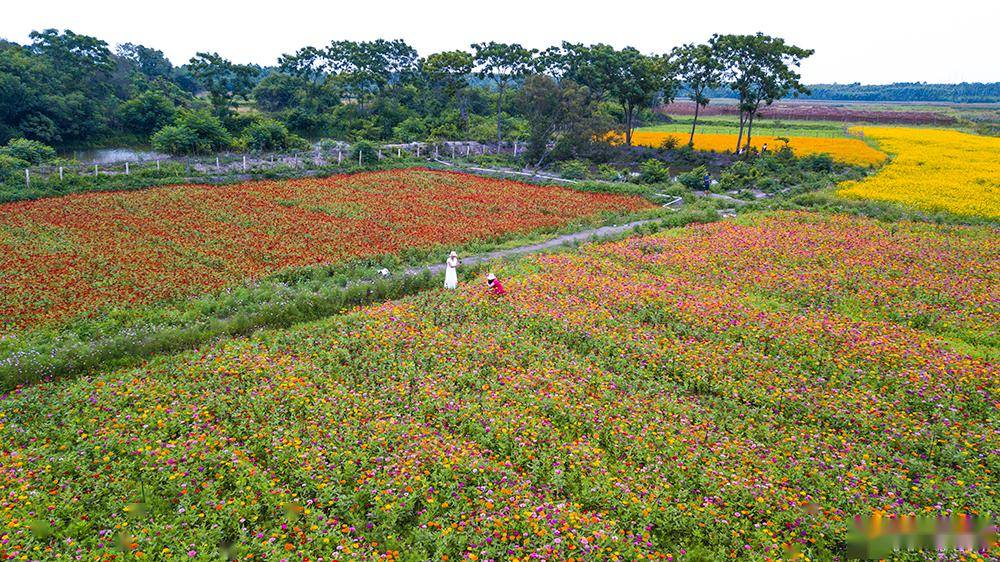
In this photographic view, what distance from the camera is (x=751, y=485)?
6.49m

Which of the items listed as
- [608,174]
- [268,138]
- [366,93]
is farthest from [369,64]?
[608,174]

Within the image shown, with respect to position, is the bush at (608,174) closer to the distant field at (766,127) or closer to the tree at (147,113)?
the distant field at (766,127)

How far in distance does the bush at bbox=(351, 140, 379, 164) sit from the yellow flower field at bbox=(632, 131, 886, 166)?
23.1 meters

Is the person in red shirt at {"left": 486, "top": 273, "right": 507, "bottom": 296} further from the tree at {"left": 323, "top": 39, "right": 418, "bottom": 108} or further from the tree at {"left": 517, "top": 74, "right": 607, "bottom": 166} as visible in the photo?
the tree at {"left": 323, "top": 39, "right": 418, "bottom": 108}

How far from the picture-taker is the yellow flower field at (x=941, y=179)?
23453 mm

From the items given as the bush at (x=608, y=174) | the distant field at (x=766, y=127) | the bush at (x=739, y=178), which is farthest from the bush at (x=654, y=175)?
the distant field at (x=766, y=127)

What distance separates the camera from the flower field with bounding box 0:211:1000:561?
18.6 feet

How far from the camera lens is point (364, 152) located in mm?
33219

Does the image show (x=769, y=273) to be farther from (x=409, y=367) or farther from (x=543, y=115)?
(x=543, y=115)

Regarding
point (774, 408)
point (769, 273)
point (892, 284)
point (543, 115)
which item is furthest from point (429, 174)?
point (774, 408)

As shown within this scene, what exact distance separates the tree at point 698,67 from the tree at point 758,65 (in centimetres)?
64

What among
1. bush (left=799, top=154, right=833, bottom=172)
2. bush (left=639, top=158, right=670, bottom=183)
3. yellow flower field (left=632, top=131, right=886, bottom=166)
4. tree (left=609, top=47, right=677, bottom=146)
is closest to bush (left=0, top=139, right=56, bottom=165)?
bush (left=639, top=158, right=670, bottom=183)

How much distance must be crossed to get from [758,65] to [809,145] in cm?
889

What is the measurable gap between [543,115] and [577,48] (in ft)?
42.2
